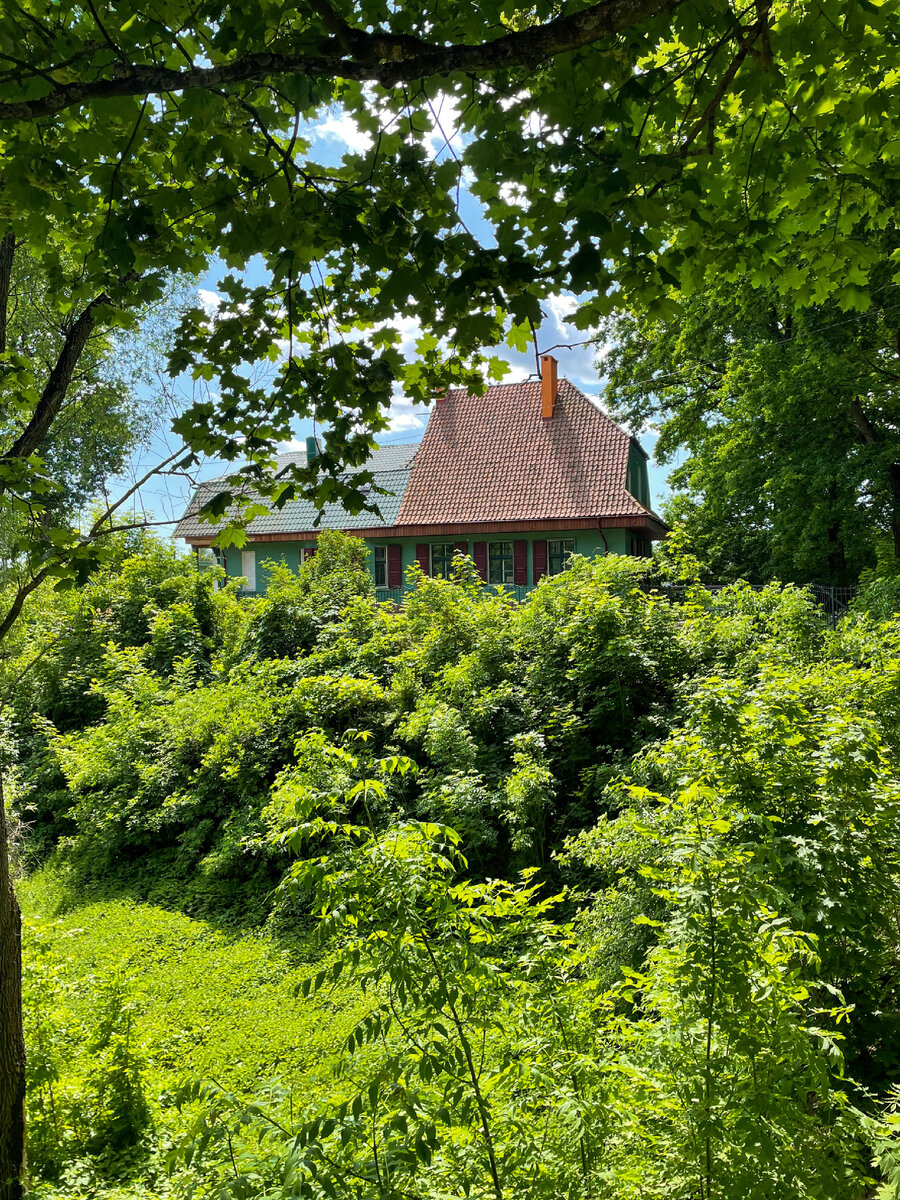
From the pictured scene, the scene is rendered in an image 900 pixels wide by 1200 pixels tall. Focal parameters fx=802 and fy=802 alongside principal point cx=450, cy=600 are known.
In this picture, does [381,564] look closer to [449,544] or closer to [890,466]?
[449,544]

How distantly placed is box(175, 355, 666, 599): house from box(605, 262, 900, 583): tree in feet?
5.09

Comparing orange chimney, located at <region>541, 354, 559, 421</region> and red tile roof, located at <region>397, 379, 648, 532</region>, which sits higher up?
orange chimney, located at <region>541, 354, 559, 421</region>

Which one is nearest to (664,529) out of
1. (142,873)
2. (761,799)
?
(142,873)

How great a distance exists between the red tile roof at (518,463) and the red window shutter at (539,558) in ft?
2.82

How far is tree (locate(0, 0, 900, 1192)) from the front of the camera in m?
2.36

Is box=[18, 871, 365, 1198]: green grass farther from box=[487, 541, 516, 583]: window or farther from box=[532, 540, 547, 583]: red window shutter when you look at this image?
box=[487, 541, 516, 583]: window

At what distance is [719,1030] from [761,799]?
1.76m

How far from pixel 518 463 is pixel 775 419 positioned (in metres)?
6.43


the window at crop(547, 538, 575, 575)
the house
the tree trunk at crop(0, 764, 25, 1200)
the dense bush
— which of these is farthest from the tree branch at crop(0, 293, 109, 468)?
the window at crop(547, 538, 575, 575)

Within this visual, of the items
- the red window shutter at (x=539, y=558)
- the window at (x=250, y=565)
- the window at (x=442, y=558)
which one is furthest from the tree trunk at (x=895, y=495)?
the window at (x=250, y=565)

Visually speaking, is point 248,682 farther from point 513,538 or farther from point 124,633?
point 513,538

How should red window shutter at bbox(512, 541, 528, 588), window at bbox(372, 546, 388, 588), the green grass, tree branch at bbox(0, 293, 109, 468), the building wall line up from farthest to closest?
1. window at bbox(372, 546, 388, 588)
2. red window shutter at bbox(512, 541, 528, 588)
3. the building wall
4. the green grass
5. tree branch at bbox(0, 293, 109, 468)

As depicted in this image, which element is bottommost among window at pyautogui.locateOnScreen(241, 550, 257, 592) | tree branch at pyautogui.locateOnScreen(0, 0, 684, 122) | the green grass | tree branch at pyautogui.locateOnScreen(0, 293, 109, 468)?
the green grass

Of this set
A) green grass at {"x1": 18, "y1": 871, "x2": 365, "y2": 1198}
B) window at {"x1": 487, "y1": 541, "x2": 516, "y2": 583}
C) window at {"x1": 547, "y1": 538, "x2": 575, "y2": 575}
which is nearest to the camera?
green grass at {"x1": 18, "y1": 871, "x2": 365, "y2": 1198}
